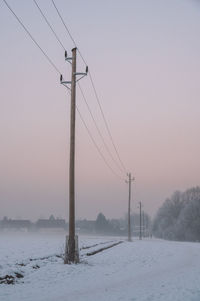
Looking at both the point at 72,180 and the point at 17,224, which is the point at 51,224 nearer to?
the point at 17,224

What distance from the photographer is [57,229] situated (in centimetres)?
18575

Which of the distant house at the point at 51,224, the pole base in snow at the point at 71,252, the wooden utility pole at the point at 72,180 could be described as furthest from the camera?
the distant house at the point at 51,224

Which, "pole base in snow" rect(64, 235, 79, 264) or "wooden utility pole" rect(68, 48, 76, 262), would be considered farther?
"wooden utility pole" rect(68, 48, 76, 262)

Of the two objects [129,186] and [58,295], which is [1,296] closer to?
[58,295]

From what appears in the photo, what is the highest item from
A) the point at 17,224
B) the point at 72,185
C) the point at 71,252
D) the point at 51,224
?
the point at 72,185

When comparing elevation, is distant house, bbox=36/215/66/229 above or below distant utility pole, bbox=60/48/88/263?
below

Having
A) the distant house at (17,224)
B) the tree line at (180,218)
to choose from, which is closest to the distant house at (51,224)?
the distant house at (17,224)

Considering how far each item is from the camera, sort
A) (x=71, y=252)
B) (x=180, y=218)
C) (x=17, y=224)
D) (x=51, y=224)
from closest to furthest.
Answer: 1. (x=71, y=252)
2. (x=180, y=218)
3. (x=51, y=224)
4. (x=17, y=224)

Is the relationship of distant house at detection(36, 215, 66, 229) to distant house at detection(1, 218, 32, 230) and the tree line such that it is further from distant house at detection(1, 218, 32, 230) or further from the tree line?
the tree line

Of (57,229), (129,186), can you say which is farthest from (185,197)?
(57,229)

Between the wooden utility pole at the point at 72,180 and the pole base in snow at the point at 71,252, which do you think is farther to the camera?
the wooden utility pole at the point at 72,180

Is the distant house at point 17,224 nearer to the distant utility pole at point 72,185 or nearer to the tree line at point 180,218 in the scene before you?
the tree line at point 180,218

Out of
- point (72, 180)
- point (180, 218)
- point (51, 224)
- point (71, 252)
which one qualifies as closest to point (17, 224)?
point (51, 224)

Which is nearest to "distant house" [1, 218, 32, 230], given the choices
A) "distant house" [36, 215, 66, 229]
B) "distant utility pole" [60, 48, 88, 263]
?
"distant house" [36, 215, 66, 229]
